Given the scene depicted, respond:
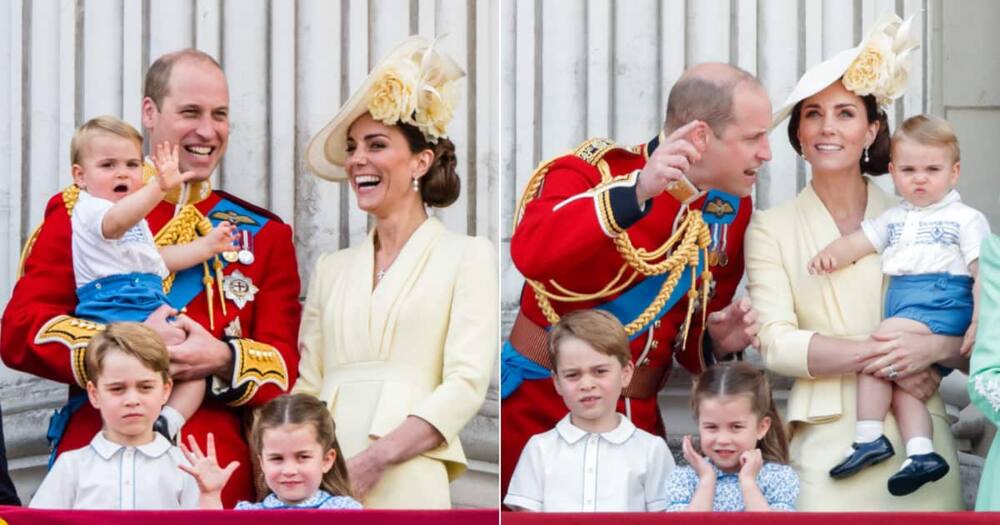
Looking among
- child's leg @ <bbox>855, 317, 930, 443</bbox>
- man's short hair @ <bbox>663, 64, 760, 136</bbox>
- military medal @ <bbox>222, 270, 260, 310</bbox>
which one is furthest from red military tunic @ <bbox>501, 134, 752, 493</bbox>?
military medal @ <bbox>222, 270, 260, 310</bbox>

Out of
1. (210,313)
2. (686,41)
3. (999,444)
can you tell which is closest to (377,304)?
(210,313)

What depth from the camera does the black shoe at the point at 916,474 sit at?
17.4 feet

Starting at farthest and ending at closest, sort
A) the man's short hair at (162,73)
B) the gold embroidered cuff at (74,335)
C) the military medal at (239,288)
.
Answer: the man's short hair at (162,73), the military medal at (239,288), the gold embroidered cuff at (74,335)

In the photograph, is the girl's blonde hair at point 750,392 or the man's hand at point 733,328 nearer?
the girl's blonde hair at point 750,392

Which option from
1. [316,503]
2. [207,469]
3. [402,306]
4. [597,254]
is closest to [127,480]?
[207,469]

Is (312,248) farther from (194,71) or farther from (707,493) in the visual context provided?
(707,493)

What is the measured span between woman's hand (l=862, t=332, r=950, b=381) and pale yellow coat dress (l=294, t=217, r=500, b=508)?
3.00ft

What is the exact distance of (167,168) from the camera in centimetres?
541

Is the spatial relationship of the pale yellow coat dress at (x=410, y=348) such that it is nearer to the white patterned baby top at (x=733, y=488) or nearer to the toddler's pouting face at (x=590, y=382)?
the toddler's pouting face at (x=590, y=382)

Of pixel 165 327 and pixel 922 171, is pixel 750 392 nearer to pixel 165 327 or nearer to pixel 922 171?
pixel 922 171

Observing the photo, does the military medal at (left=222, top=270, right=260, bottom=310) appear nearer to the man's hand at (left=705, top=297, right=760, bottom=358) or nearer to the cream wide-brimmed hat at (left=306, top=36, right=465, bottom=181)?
the cream wide-brimmed hat at (left=306, top=36, right=465, bottom=181)

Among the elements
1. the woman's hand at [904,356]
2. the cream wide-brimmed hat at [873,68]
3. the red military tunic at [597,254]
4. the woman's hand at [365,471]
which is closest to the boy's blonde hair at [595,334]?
the red military tunic at [597,254]

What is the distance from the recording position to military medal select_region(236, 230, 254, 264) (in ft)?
18.4

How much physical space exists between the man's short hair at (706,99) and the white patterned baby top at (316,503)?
1198 mm
